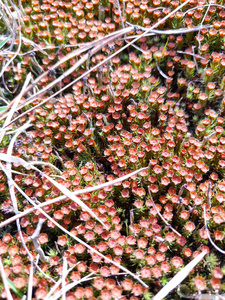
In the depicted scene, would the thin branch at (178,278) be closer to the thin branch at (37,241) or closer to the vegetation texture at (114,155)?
the vegetation texture at (114,155)

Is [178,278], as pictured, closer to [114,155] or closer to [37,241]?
[37,241]

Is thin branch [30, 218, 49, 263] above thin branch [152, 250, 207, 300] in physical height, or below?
above

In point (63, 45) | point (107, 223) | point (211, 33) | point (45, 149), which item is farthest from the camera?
point (63, 45)

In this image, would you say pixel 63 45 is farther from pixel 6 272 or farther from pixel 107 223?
pixel 6 272

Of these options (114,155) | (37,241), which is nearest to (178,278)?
(37,241)

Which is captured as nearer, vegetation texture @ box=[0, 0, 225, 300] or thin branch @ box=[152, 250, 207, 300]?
thin branch @ box=[152, 250, 207, 300]

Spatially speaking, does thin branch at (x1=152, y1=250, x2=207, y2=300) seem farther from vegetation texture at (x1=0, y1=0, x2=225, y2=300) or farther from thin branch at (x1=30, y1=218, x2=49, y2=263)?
thin branch at (x1=30, y1=218, x2=49, y2=263)

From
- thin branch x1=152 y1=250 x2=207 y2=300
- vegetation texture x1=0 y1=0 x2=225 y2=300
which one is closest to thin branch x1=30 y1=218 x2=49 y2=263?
vegetation texture x1=0 y1=0 x2=225 y2=300

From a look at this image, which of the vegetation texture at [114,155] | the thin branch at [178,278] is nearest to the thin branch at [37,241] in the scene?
the vegetation texture at [114,155]

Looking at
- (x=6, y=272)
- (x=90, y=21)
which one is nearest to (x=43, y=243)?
(x=6, y=272)
